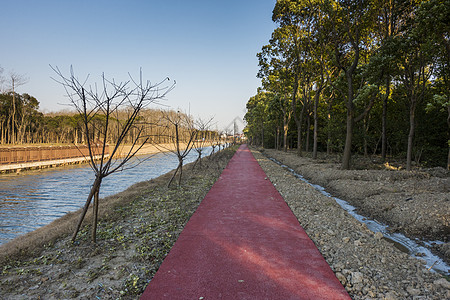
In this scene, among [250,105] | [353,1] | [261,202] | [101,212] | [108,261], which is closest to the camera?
[108,261]

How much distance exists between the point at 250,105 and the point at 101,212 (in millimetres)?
46928

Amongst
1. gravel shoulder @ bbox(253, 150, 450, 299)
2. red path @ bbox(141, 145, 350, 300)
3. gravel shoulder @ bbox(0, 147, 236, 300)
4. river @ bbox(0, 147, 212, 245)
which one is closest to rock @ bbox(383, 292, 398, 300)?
gravel shoulder @ bbox(253, 150, 450, 299)

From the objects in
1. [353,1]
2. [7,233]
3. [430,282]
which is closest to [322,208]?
[430,282]

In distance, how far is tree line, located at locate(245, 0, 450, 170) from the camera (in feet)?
33.2

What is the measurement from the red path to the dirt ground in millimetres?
2404

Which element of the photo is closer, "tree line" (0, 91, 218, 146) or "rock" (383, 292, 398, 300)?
"rock" (383, 292, 398, 300)

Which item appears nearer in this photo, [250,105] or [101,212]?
[101,212]

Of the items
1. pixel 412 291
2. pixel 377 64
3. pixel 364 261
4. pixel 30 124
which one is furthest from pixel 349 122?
pixel 30 124

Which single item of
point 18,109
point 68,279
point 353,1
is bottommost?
point 68,279

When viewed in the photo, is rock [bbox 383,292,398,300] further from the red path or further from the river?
the river

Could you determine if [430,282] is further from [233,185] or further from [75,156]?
[75,156]

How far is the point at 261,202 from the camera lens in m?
7.32

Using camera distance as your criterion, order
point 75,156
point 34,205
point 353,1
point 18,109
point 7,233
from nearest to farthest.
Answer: point 7,233
point 34,205
point 353,1
point 75,156
point 18,109

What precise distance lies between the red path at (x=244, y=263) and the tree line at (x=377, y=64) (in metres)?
6.65
